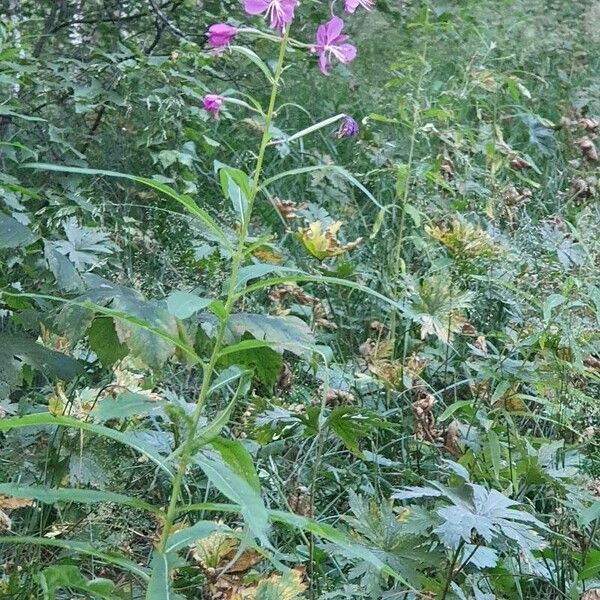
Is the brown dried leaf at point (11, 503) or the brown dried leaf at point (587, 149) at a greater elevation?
the brown dried leaf at point (11, 503)

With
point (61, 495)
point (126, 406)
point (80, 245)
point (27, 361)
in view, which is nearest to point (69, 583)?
point (61, 495)

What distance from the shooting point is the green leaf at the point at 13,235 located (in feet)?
5.18

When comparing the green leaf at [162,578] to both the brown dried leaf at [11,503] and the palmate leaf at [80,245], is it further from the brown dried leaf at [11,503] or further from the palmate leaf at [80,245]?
the palmate leaf at [80,245]

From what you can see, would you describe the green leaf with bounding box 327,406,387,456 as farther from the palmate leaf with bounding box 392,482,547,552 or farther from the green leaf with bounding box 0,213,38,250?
the green leaf with bounding box 0,213,38,250

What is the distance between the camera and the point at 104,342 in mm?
1546

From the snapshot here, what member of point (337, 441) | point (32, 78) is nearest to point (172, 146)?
point (32, 78)

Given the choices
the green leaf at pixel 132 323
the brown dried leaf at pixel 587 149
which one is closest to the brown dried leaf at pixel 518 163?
the brown dried leaf at pixel 587 149

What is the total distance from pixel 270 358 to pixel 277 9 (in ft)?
1.68

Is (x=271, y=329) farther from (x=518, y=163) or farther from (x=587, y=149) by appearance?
(x=587, y=149)

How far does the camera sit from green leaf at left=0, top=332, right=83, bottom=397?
161 cm

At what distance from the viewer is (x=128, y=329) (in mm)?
1484

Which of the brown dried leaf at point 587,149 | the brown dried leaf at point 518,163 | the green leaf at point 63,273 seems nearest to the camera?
the green leaf at point 63,273

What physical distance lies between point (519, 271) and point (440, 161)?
3.45 ft

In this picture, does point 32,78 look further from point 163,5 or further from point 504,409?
point 504,409
